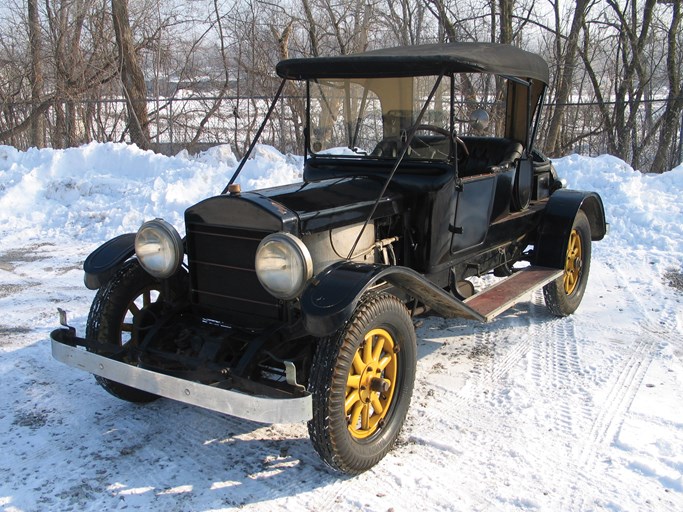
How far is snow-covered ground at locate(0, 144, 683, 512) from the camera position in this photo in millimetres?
2926

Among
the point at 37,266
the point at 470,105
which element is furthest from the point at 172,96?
the point at 470,105

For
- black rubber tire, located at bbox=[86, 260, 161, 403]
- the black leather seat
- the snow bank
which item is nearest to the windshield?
the black leather seat

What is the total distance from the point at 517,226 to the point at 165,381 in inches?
136

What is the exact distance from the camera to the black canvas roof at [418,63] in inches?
150

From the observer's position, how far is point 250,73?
16.0 m

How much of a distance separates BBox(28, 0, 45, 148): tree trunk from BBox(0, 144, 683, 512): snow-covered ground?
10675 mm

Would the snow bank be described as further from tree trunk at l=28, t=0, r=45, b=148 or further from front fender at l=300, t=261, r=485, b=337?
front fender at l=300, t=261, r=485, b=337

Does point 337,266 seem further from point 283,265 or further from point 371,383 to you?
point 371,383

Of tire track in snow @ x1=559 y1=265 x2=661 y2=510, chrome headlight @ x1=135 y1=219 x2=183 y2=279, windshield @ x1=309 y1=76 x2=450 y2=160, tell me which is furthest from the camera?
windshield @ x1=309 y1=76 x2=450 y2=160

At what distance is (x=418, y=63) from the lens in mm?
3807

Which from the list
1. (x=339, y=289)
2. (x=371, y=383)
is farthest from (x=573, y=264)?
(x=339, y=289)

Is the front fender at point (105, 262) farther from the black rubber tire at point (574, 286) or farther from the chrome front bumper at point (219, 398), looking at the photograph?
the black rubber tire at point (574, 286)

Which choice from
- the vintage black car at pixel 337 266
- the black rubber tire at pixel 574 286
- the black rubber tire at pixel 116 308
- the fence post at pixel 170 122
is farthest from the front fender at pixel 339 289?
the fence post at pixel 170 122

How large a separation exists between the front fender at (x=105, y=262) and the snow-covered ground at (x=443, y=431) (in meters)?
0.79
